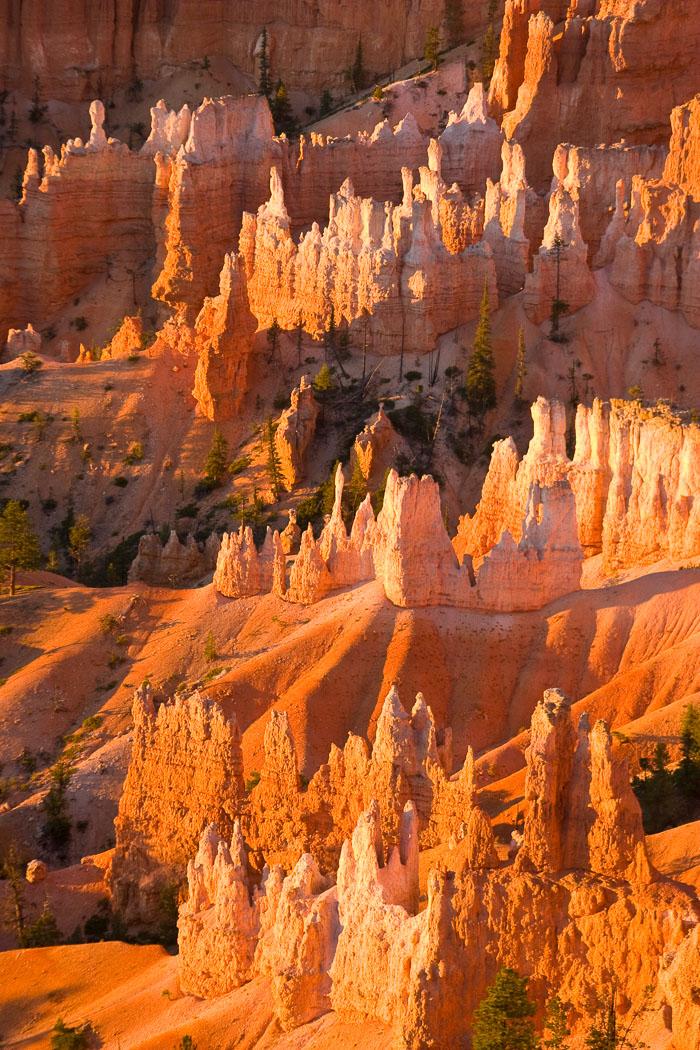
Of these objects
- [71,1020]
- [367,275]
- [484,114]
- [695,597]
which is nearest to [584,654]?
[695,597]

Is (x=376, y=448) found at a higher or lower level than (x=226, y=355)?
lower

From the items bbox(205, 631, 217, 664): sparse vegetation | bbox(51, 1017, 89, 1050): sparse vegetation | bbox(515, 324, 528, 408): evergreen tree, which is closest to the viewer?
bbox(51, 1017, 89, 1050): sparse vegetation

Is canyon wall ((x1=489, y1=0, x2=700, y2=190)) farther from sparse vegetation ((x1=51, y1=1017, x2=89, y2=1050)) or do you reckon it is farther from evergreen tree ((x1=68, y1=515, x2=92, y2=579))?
sparse vegetation ((x1=51, y1=1017, x2=89, y2=1050))

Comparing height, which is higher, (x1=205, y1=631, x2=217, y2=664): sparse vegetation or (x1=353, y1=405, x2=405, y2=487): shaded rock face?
(x1=353, y1=405, x2=405, y2=487): shaded rock face

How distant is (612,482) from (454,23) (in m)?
50.6

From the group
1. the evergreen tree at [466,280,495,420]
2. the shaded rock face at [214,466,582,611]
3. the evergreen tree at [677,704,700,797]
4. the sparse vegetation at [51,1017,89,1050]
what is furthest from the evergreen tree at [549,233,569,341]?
the sparse vegetation at [51,1017,89,1050]

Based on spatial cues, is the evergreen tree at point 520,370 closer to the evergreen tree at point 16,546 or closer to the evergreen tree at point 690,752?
the evergreen tree at point 16,546

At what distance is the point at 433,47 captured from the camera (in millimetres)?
113625

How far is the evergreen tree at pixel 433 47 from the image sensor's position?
113500 mm

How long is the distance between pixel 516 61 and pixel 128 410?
2319 cm

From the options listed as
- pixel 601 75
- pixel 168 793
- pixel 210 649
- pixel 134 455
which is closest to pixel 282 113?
pixel 601 75

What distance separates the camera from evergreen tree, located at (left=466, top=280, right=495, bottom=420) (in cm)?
9069

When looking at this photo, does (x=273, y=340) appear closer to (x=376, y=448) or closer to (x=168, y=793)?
(x=376, y=448)

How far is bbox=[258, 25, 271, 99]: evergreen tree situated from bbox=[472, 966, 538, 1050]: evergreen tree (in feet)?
278
